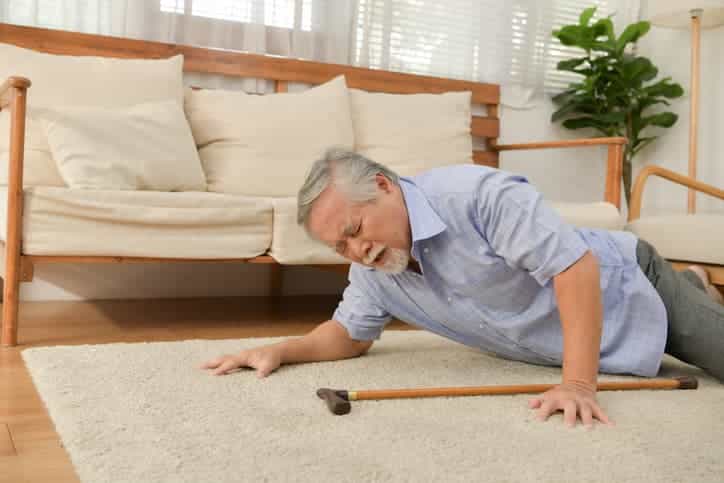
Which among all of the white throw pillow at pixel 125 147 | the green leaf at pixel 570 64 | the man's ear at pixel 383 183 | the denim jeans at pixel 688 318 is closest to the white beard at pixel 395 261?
the man's ear at pixel 383 183

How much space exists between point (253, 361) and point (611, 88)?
2.86 m

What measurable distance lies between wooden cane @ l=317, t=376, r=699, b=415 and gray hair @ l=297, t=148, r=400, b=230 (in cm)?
33

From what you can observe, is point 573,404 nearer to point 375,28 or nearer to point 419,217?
point 419,217

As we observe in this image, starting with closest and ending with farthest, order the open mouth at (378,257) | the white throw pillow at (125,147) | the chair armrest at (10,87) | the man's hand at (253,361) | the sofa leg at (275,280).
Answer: the open mouth at (378,257), the man's hand at (253,361), the chair armrest at (10,87), the white throw pillow at (125,147), the sofa leg at (275,280)

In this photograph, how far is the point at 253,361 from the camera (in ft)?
5.49

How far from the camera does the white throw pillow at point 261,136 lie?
284 cm

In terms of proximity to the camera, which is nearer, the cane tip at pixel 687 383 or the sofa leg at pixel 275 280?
the cane tip at pixel 687 383

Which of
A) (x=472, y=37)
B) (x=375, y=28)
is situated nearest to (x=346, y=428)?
(x=375, y=28)

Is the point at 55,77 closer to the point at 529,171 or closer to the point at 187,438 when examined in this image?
the point at 187,438

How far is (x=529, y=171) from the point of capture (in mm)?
3988

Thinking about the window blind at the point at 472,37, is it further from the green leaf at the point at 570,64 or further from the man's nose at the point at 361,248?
the man's nose at the point at 361,248

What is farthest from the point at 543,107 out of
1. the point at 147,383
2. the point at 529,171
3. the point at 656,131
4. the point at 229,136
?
the point at 147,383

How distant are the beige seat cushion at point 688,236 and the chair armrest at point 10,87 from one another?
208 centimetres

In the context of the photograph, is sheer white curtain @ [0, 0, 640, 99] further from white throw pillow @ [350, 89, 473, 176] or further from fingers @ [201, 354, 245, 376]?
fingers @ [201, 354, 245, 376]
